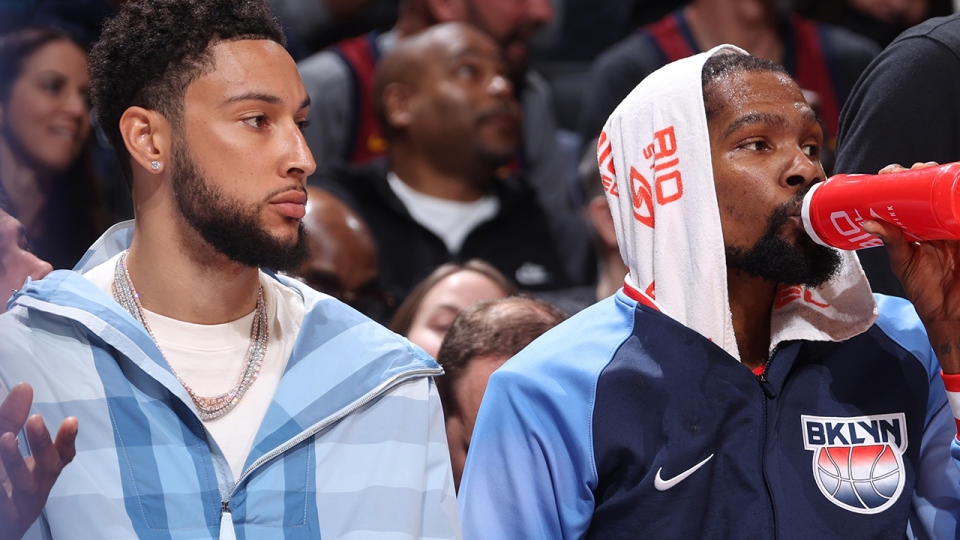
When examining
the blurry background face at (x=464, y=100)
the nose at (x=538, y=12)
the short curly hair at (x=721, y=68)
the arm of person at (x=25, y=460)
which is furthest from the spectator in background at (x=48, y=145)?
the nose at (x=538, y=12)

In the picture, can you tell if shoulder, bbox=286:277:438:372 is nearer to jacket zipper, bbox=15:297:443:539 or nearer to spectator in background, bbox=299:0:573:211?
jacket zipper, bbox=15:297:443:539

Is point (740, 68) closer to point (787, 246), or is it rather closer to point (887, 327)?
point (787, 246)

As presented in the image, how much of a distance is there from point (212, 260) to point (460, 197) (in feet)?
6.83

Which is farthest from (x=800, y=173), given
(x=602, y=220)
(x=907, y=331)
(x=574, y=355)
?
(x=602, y=220)

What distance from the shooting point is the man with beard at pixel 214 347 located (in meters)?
1.77

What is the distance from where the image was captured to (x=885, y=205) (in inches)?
70.7

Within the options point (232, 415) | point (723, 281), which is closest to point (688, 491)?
point (723, 281)

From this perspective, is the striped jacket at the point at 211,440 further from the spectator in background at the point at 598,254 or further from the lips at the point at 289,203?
the spectator in background at the point at 598,254

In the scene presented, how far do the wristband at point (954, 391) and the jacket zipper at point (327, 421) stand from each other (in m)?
0.77

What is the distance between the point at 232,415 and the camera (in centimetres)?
191

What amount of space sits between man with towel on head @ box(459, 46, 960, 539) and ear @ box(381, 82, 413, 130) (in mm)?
1948

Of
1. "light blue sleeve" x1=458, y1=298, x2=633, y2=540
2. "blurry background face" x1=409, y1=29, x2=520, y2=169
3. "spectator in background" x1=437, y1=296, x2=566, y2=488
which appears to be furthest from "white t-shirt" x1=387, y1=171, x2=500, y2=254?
"light blue sleeve" x1=458, y1=298, x2=633, y2=540

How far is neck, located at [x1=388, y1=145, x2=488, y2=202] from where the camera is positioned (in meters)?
3.98

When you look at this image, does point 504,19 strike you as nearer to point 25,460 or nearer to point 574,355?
point 574,355
